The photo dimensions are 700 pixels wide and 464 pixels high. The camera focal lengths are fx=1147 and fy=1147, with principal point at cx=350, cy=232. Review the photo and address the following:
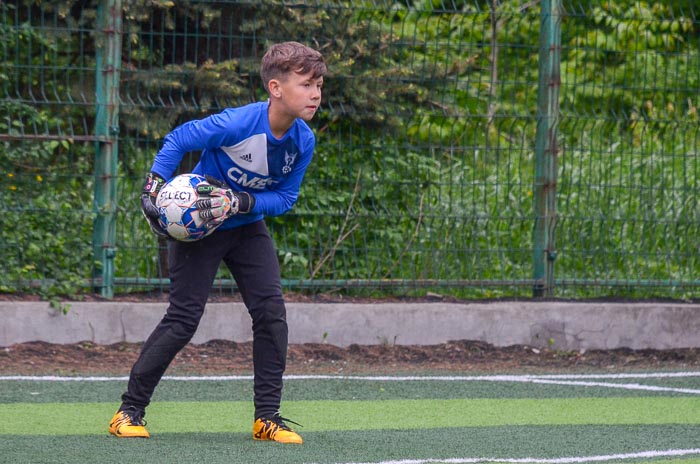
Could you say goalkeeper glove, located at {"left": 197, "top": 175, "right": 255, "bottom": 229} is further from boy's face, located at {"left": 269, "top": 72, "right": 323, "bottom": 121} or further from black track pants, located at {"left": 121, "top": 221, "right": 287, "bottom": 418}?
boy's face, located at {"left": 269, "top": 72, "right": 323, "bottom": 121}

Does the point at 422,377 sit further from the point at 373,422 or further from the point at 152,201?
the point at 152,201

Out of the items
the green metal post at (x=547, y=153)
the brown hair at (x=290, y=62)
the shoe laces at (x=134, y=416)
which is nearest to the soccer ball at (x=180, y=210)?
the brown hair at (x=290, y=62)

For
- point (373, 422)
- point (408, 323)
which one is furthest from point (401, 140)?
point (373, 422)

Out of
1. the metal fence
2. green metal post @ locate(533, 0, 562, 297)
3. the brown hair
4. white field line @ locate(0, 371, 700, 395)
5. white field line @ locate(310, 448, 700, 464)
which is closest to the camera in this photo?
white field line @ locate(310, 448, 700, 464)

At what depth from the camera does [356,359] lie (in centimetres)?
786

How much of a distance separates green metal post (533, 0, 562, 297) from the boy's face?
4108mm

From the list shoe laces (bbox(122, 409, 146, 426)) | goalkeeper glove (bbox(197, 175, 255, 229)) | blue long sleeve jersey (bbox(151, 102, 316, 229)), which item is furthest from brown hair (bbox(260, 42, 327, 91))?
shoe laces (bbox(122, 409, 146, 426))

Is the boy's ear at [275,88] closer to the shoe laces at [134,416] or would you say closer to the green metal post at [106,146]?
the shoe laces at [134,416]

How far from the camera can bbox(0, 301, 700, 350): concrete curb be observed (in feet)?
25.2

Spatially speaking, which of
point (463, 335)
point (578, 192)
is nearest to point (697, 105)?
point (578, 192)

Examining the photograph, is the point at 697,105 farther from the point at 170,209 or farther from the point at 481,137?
the point at 170,209

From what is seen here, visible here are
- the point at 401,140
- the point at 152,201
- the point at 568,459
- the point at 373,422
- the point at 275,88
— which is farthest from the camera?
the point at 401,140

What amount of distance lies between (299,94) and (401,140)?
3.69 metres

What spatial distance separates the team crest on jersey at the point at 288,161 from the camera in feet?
16.5
